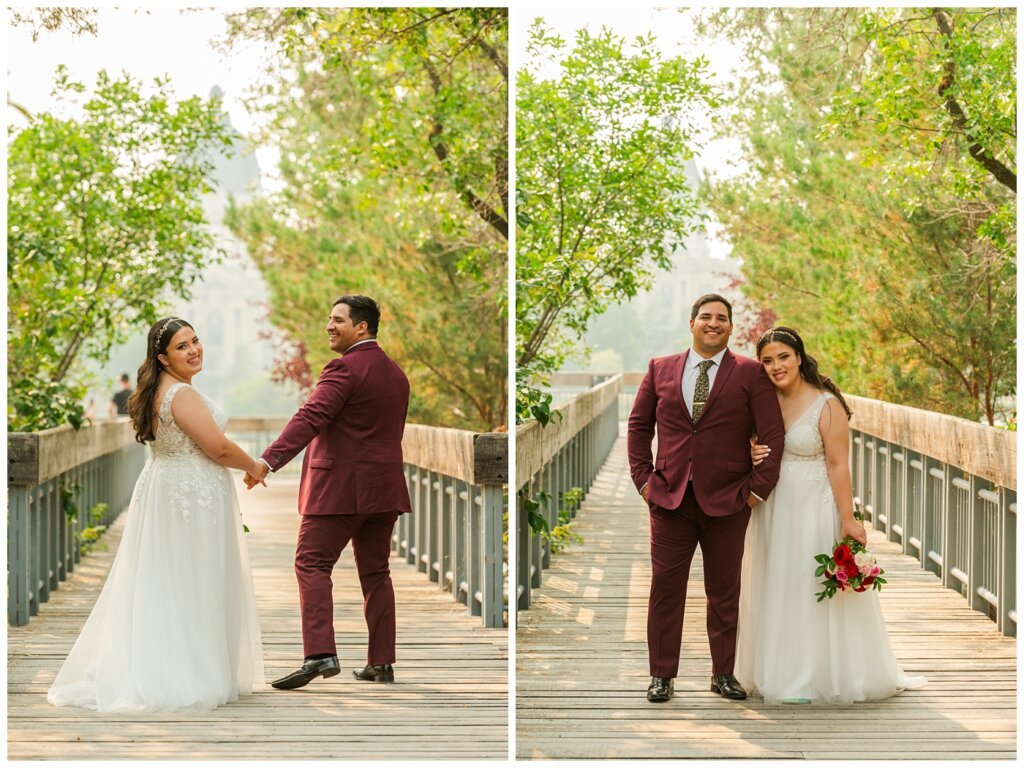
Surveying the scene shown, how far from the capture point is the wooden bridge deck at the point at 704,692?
11.1 feet

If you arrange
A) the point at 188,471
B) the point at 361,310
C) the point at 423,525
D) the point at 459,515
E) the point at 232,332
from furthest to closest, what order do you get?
1. the point at 232,332
2. the point at 423,525
3. the point at 459,515
4. the point at 361,310
5. the point at 188,471

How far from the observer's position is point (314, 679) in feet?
13.2

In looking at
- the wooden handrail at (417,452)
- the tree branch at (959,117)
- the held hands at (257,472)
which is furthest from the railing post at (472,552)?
the tree branch at (959,117)

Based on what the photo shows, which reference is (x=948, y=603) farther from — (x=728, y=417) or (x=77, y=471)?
(x=77, y=471)

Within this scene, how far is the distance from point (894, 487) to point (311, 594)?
2.73 m

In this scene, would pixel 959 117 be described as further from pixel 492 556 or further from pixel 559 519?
pixel 492 556

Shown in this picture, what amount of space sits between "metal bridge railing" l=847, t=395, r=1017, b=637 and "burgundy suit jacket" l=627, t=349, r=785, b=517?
0.99 meters

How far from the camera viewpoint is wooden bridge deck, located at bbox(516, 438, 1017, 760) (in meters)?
3.38

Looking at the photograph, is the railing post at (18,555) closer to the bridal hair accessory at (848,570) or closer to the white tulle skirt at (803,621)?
the white tulle skirt at (803,621)

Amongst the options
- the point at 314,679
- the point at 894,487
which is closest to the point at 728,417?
the point at 314,679

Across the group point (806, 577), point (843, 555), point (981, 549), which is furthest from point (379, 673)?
point (981, 549)

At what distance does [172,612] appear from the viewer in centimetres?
370

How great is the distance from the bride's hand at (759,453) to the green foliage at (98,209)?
3.54 meters

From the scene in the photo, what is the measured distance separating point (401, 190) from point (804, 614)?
15.4 ft
